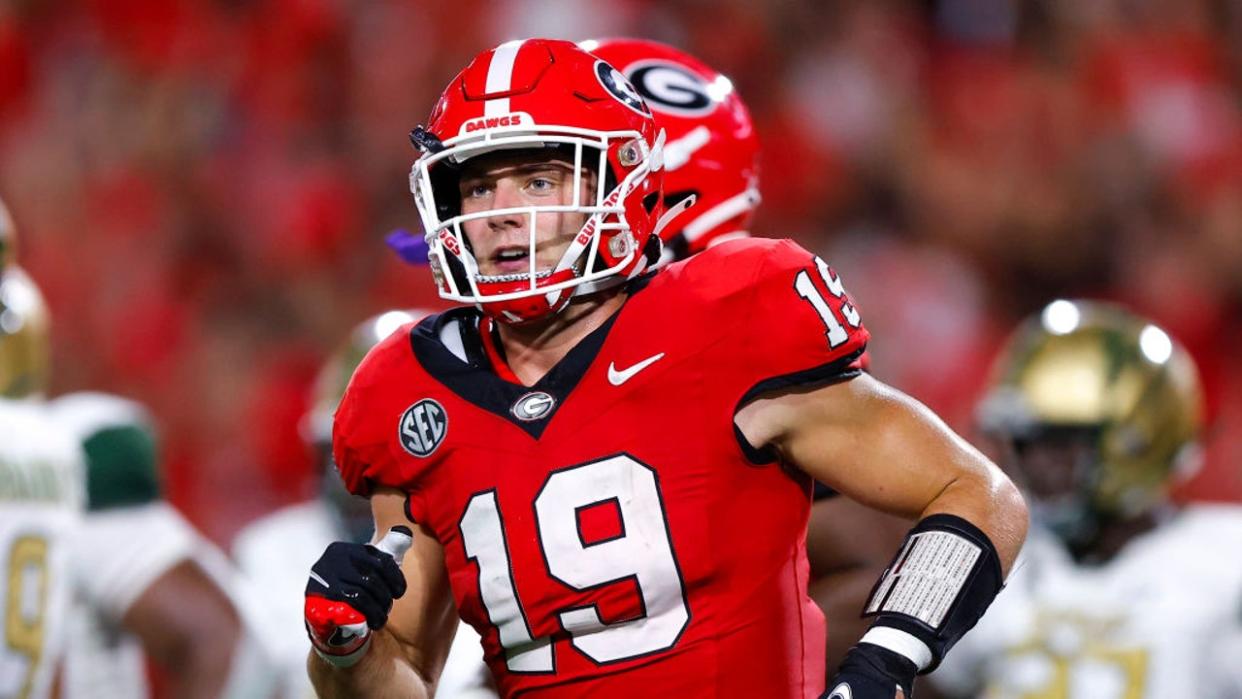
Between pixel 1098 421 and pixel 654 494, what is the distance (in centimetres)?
225

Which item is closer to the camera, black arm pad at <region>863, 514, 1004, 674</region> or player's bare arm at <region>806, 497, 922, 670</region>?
black arm pad at <region>863, 514, 1004, 674</region>

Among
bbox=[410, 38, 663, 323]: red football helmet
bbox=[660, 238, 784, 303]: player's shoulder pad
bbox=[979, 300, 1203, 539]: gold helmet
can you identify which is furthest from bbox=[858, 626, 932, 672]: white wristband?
bbox=[979, 300, 1203, 539]: gold helmet

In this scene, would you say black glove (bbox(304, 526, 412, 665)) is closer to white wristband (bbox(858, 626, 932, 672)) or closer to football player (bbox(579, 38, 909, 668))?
white wristband (bbox(858, 626, 932, 672))

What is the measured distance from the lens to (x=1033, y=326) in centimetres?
445

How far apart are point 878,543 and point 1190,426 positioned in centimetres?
173

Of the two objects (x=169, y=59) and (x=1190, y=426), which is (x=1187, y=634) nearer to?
(x=1190, y=426)

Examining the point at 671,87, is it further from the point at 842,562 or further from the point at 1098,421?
the point at 1098,421

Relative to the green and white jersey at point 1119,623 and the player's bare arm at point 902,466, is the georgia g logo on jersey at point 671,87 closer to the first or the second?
the player's bare arm at point 902,466

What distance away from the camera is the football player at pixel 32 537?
340cm

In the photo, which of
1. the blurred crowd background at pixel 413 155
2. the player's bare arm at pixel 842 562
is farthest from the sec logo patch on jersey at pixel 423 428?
the blurred crowd background at pixel 413 155

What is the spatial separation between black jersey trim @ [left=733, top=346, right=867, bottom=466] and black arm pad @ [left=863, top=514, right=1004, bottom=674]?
7.6 inches

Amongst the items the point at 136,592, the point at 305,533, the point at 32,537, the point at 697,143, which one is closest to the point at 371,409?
the point at 697,143

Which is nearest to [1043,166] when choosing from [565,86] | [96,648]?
[96,648]

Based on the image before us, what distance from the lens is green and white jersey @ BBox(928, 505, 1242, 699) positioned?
3.81 m
